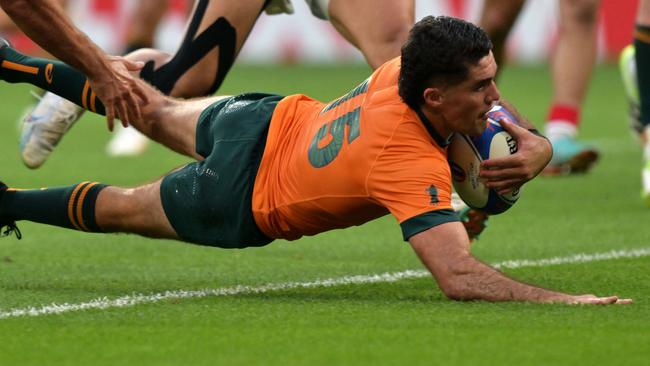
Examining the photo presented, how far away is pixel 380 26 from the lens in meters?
5.95

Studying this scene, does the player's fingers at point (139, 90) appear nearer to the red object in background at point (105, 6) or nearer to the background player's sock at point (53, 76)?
the background player's sock at point (53, 76)

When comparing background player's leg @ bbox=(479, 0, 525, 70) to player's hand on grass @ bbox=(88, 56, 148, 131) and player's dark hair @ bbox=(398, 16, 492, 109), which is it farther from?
player's dark hair @ bbox=(398, 16, 492, 109)

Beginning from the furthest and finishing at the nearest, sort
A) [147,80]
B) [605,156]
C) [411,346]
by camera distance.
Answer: [605,156] → [147,80] → [411,346]

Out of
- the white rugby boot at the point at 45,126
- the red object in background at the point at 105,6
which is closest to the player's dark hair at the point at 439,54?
the white rugby boot at the point at 45,126

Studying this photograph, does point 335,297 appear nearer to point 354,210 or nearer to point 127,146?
point 354,210

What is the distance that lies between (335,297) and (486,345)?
1.06 m

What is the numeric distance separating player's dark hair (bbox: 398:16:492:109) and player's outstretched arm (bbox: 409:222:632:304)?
17.7 inches

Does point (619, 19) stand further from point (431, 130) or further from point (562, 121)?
point (431, 130)

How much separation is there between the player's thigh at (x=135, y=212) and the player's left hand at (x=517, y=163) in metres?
1.13

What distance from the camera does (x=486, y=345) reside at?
4039 millimetres

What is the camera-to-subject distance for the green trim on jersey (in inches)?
184

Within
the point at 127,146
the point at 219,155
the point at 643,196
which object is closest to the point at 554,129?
the point at 643,196

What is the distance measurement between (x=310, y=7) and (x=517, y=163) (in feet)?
5.36

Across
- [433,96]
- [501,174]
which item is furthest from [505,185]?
[433,96]
